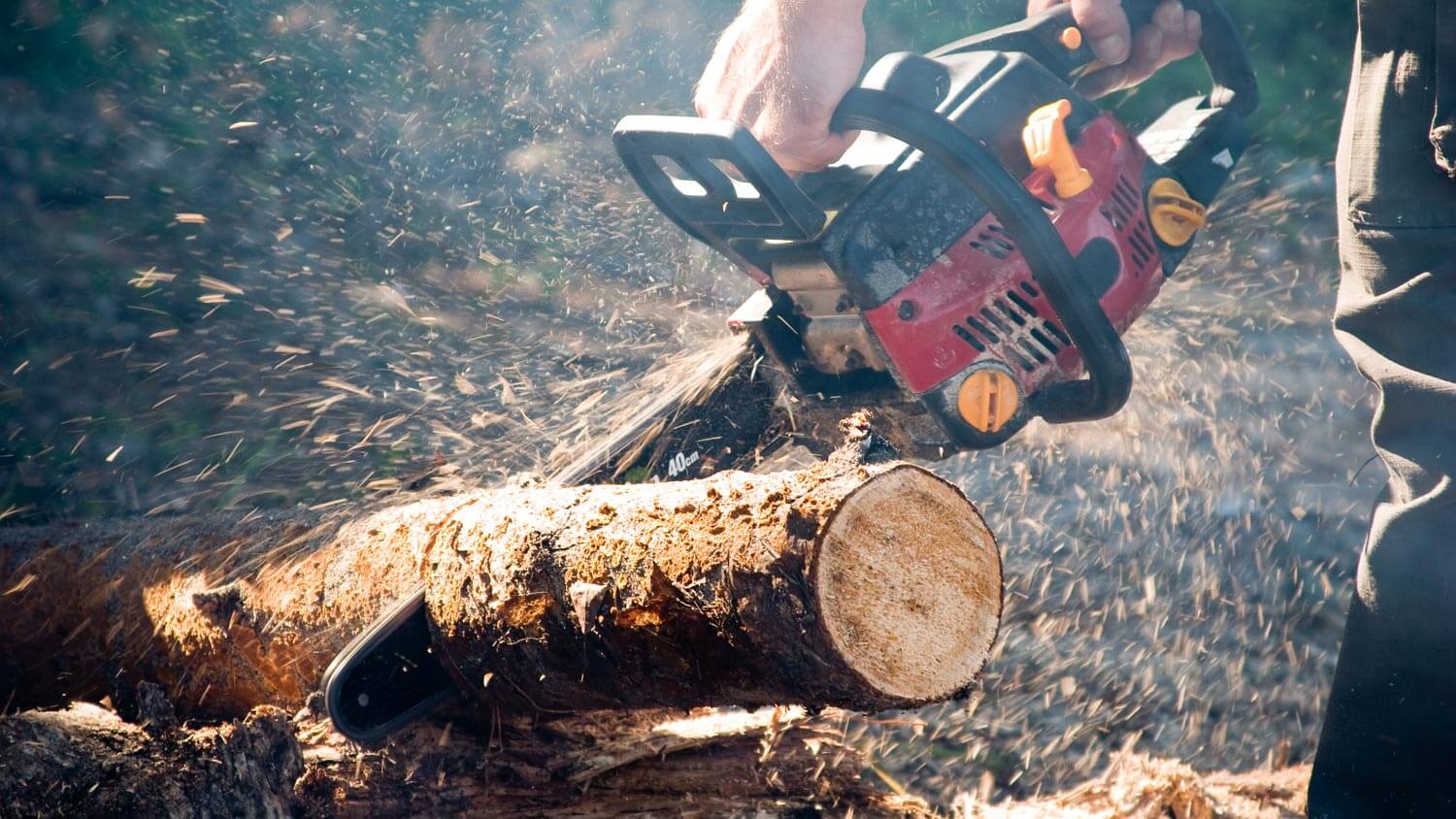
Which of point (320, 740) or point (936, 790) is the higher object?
point (320, 740)

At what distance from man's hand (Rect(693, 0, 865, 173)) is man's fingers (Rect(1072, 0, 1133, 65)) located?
722mm

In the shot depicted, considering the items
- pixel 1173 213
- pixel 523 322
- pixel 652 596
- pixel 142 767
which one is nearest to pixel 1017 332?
pixel 1173 213

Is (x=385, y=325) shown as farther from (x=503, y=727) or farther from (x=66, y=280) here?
(x=503, y=727)

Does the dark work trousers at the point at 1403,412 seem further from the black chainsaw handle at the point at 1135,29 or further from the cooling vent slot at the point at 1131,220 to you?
the black chainsaw handle at the point at 1135,29

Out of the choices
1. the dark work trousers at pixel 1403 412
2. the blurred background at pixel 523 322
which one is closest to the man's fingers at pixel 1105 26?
the dark work trousers at pixel 1403 412

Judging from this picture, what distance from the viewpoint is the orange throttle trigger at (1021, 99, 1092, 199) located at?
1.84m

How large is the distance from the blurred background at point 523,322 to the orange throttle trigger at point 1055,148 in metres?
1.55

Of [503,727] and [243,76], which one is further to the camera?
[243,76]

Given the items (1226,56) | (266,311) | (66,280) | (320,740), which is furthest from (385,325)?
(1226,56)

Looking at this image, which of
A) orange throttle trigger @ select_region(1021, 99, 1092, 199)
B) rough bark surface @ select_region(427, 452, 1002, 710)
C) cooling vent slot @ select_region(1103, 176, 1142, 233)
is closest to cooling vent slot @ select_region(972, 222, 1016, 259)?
orange throttle trigger @ select_region(1021, 99, 1092, 199)

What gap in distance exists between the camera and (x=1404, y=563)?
61.9 inches

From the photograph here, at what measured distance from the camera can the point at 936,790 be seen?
261cm

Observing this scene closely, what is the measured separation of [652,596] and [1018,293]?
44.4 inches

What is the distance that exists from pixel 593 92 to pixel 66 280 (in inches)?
96.7
